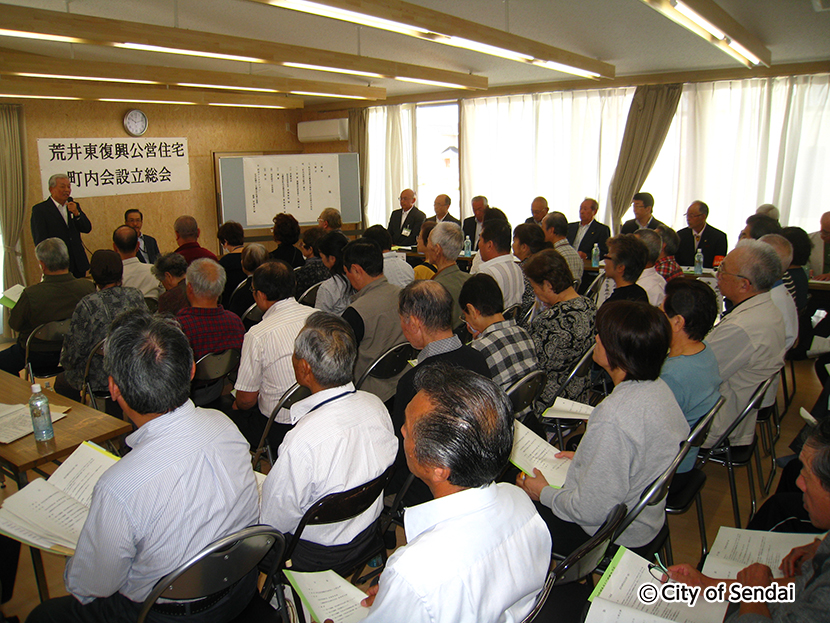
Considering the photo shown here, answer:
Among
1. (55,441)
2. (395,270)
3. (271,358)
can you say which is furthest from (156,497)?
(395,270)

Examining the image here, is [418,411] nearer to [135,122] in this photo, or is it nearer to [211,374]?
[211,374]

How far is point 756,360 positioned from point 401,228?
239 inches

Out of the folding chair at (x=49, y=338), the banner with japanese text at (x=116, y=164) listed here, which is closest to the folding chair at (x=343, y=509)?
the folding chair at (x=49, y=338)

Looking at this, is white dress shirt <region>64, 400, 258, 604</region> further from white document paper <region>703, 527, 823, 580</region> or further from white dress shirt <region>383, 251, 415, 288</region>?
white dress shirt <region>383, 251, 415, 288</region>

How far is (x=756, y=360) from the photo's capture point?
2.76m

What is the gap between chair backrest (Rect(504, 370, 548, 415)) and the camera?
2.31 m

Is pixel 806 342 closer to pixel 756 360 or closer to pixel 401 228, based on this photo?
pixel 756 360

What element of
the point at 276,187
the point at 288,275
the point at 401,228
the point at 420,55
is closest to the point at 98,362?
the point at 288,275

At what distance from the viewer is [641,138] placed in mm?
7324

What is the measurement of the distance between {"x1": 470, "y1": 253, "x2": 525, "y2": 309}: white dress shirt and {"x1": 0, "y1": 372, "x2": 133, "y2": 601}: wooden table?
2610mm

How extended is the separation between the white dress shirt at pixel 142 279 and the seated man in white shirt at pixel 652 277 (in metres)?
3.73

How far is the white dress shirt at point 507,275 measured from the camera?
4.10m

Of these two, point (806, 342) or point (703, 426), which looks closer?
point (703, 426)

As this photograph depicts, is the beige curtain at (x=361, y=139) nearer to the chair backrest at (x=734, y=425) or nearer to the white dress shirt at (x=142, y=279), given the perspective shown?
the white dress shirt at (x=142, y=279)
